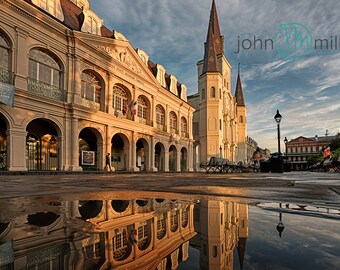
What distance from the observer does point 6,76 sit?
47.5 feet

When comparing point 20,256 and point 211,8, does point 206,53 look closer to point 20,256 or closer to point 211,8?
point 211,8

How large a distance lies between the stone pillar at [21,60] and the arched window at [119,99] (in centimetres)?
935

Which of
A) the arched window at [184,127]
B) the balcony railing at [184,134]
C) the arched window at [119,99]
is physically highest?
the arched window at [119,99]

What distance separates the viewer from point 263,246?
48.9 inches

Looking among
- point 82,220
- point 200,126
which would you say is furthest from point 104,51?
point 200,126

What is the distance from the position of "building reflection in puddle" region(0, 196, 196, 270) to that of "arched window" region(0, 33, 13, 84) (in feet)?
49.7

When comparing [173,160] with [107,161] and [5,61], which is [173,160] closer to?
[107,161]

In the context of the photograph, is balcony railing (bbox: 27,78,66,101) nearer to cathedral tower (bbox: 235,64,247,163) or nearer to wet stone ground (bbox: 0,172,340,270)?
wet stone ground (bbox: 0,172,340,270)

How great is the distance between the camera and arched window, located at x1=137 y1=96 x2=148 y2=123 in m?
28.0

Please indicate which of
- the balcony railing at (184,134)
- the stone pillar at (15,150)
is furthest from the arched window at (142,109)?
the stone pillar at (15,150)

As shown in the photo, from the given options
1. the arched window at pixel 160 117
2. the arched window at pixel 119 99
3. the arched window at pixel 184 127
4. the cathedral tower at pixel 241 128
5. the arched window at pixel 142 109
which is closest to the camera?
the arched window at pixel 119 99

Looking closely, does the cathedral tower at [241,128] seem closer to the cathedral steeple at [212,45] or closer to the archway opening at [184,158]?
the cathedral steeple at [212,45]

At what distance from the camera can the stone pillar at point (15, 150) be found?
1424 cm

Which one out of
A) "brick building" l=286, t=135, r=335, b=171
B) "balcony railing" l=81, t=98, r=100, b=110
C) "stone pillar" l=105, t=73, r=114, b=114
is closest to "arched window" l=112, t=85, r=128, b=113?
"stone pillar" l=105, t=73, r=114, b=114
